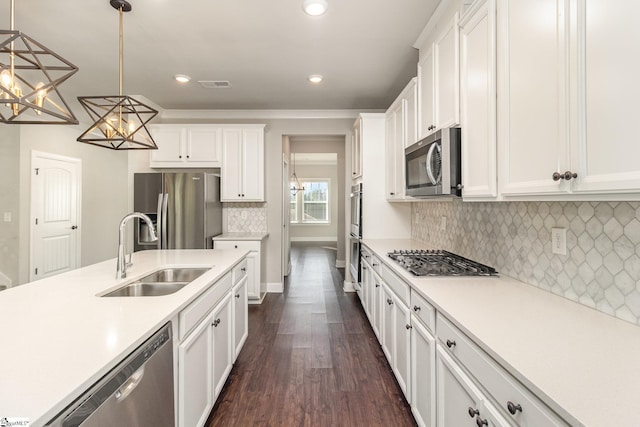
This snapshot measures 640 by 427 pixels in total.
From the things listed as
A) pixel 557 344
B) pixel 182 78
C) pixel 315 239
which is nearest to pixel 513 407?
pixel 557 344

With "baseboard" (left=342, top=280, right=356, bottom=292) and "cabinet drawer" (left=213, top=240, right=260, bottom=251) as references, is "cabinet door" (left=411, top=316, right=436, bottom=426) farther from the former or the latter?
"baseboard" (left=342, top=280, right=356, bottom=292)

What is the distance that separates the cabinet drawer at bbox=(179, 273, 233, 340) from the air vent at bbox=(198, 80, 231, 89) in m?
2.35

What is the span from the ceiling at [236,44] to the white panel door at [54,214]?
157cm

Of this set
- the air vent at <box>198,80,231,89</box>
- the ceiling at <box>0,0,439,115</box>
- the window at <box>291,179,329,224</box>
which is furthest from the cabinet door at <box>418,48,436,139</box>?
the window at <box>291,179,329,224</box>

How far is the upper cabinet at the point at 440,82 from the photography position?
187 centimetres

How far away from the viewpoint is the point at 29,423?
0.64 metres

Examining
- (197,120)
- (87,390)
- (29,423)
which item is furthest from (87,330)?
(197,120)

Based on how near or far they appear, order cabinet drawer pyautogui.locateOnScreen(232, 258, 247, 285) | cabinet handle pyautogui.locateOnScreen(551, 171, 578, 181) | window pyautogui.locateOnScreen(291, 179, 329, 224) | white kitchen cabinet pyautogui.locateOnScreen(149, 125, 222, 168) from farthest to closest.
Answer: window pyautogui.locateOnScreen(291, 179, 329, 224), white kitchen cabinet pyautogui.locateOnScreen(149, 125, 222, 168), cabinet drawer pyautogui.locateOnScreen(232, 258, 247, 285), cabinet handle pyautogui.locateOnScreen(551, 171, 578, 181)

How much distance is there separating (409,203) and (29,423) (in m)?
3.55

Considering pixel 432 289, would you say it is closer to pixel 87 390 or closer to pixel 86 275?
pixel 87 390

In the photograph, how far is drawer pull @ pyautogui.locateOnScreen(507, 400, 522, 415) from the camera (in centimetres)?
86

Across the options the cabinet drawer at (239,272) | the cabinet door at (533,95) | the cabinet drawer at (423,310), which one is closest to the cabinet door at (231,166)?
the cabinet drawer at (239,272)

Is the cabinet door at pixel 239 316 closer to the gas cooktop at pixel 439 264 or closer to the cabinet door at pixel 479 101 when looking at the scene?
the gas cooktop at pixel 439 264

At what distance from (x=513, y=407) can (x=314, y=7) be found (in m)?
2.39
